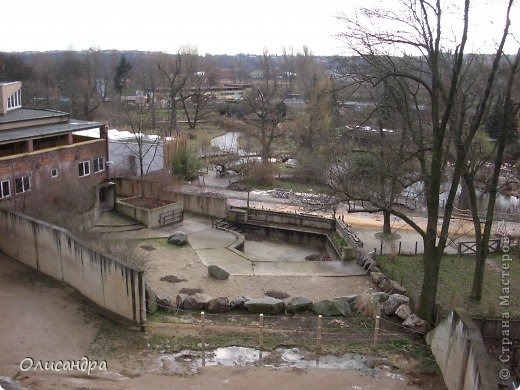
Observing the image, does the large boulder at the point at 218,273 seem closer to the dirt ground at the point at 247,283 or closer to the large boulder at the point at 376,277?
the dirt ground at the point at 247,283

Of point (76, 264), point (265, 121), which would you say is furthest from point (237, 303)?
point (265, 121)

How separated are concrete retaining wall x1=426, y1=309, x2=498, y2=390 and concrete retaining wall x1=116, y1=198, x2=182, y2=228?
57.9 ft

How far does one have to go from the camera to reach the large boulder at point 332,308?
1620 cm

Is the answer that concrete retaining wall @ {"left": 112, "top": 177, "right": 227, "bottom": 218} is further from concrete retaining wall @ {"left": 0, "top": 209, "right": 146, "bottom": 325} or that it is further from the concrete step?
concrete retaining wall @ {"left": 0, "top": 209, "right": 146, "bottom": 325}

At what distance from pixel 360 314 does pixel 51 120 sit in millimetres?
21651

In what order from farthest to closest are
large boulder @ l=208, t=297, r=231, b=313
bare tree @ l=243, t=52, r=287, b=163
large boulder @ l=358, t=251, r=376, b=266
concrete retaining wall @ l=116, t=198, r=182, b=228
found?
bare tree @ l=243, t=52, r=287, b=163
concrete retaining wall @ l=116, t=198, r=182, b=228
large boulder @ l=358, t=251, r=376, b=266
large boulder @ l=208, t=297, r=231, b=313

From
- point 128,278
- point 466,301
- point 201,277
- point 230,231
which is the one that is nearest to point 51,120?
point 230,231

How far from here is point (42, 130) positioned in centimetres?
2762

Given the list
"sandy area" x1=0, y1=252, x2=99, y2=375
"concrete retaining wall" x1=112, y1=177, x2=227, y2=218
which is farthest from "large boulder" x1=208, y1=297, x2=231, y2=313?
"concrete retaining wall" x1=112, y1=177, x2=227, y2=218

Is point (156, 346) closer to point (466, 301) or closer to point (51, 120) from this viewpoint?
point (466, 301)

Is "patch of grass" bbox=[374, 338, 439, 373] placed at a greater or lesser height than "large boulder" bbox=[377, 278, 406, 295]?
greater

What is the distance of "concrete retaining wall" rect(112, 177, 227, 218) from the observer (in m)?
30.2

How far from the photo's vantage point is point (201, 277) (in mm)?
20312

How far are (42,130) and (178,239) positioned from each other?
31.5 ft
